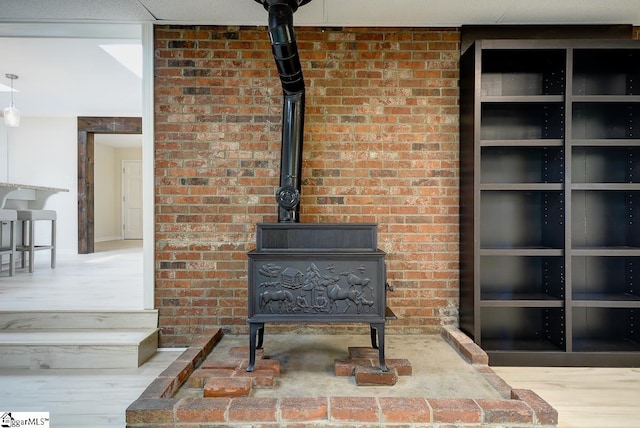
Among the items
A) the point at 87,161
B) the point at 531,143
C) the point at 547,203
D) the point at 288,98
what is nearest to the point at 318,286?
the point at 288,98

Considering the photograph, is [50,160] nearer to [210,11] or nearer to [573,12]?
[210,11]

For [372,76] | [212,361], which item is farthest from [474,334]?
[372,76]

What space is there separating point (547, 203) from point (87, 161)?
7.09 metres

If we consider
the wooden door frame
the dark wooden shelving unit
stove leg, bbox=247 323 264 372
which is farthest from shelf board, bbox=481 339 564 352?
the wooden door frame

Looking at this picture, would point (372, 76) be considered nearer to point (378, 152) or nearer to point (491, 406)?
point (378, 152)

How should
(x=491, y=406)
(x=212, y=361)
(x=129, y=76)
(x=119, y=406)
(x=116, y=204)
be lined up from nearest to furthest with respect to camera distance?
(x=491, y=406) < (x=119, y=406) < (x=212, y=361) < (x=129, y=76) < (x=116, y=204)

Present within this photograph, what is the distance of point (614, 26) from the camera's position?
9.14 feet

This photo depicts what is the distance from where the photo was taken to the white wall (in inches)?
267

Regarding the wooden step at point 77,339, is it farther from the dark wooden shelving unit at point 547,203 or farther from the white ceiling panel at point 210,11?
the dark wooden shelving unit at point 547,203

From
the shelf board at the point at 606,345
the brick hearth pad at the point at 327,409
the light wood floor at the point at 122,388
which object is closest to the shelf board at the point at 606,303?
the shelf board at the point at 606,345

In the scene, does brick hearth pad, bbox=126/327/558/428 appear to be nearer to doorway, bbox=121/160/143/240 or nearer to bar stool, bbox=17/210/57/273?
bar stool, bbox=17/210/57/273

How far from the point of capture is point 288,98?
96.7 inches

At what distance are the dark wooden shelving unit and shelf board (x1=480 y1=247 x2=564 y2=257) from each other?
11 cm

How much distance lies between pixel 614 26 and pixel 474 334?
98.3 inches
